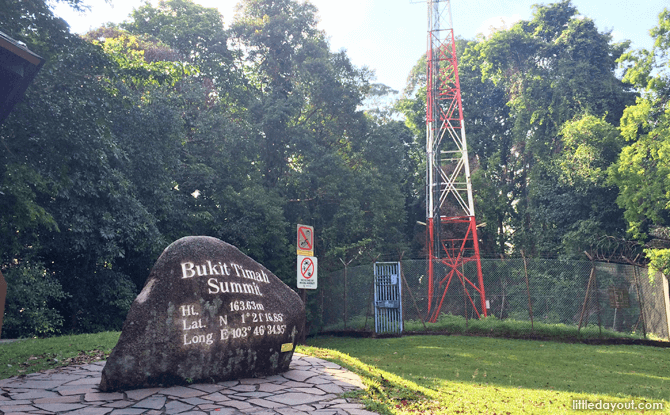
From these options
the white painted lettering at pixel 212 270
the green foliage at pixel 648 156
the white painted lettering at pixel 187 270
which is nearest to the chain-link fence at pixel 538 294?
the green foliage at pixel 648 156

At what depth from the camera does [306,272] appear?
11.1 metres

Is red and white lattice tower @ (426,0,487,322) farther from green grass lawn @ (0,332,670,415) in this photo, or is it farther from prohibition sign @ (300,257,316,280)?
prohibition sign @ (300,257,316,280)

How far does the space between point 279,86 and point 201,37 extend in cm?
468

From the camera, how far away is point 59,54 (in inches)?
496

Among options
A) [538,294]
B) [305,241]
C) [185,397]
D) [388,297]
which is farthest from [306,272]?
[538,294]

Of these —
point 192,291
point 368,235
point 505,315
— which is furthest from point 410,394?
point 368,235

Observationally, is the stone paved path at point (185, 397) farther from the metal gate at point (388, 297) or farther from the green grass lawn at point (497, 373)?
the metal gate at point (388, 297)

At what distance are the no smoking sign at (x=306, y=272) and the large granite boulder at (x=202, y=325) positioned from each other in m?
2.73

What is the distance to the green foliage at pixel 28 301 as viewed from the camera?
1384cm

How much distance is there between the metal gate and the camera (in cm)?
1736

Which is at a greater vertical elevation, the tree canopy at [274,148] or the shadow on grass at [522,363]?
the tree canopy at [274,148]

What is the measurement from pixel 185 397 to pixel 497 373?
20.9 ft

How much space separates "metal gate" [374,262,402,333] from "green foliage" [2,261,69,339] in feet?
33.3

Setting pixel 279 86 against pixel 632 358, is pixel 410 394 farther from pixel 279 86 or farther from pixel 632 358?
pixel 279 86
